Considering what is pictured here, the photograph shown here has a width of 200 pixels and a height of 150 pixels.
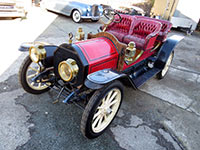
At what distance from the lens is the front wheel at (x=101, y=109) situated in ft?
5.59

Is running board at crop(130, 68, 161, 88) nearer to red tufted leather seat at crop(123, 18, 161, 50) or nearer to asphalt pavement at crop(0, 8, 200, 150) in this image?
asphalt pavement at crop(0, 8, 200, 150)

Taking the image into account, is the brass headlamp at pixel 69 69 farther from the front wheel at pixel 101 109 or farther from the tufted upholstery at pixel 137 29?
the tufted upholstery at pixel 137 29

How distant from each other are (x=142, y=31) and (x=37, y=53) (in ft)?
7.34

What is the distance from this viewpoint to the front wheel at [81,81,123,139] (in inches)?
67.1

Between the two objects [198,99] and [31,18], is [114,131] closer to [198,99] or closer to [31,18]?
[198,99]

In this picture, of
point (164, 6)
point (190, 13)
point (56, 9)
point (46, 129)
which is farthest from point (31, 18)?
point (190, 13)

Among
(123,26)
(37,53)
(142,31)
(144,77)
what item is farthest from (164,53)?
(37,53)

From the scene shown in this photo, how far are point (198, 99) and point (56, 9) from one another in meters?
8.15

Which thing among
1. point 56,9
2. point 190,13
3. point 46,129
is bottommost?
point 46,129

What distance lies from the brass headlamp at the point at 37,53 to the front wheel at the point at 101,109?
95 cm

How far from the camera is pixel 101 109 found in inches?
77.6

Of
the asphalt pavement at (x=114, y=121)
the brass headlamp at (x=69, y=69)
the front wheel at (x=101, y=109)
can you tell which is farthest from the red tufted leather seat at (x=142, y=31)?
the brass headlamp at (x=69, y=69)

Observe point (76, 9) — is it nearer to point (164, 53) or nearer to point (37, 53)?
point (164, 53)

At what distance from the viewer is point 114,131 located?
85.6 inches
